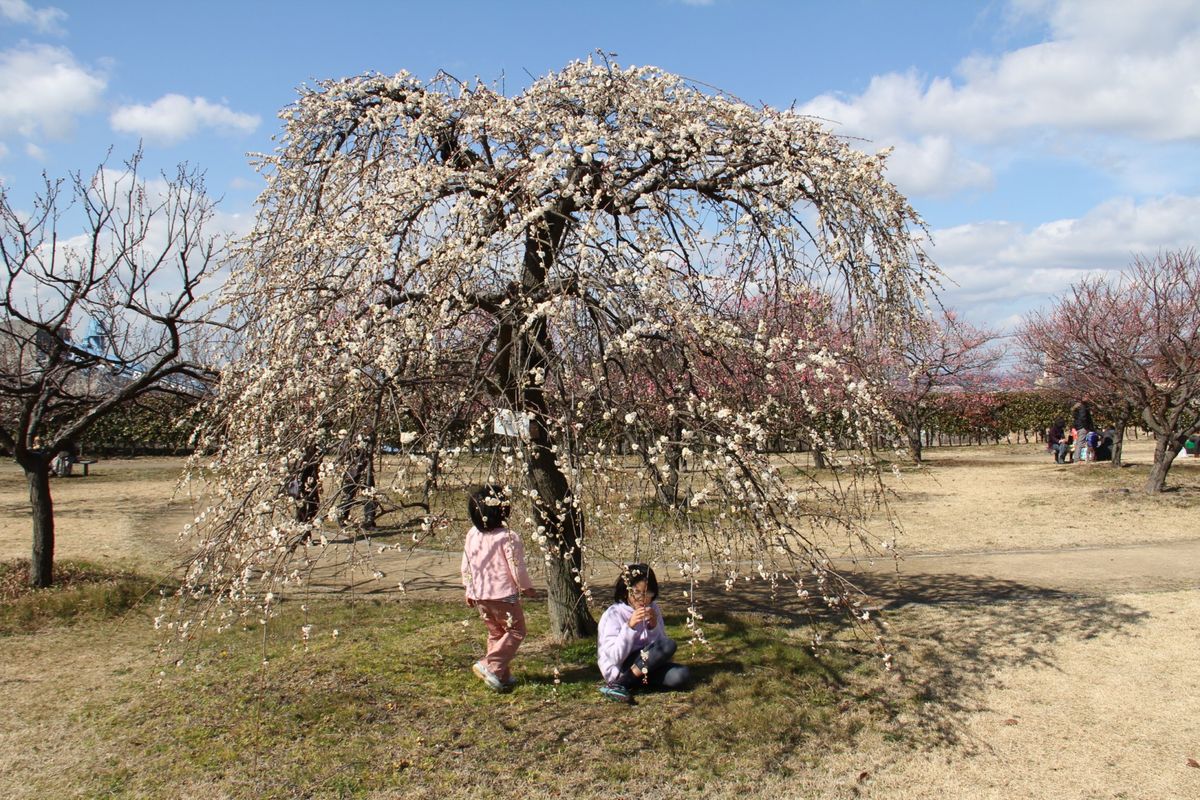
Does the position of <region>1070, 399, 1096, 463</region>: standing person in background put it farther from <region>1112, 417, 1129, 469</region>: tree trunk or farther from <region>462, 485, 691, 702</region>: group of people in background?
<region>462, 485, 691, 702</region>: group of people in background

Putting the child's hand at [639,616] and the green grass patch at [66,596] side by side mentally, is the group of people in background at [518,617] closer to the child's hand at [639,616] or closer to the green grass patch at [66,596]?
the child's hand at [639,616]

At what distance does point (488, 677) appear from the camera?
5004 millimetres

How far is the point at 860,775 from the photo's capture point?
4.11 m

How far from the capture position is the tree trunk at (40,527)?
7.80 meters

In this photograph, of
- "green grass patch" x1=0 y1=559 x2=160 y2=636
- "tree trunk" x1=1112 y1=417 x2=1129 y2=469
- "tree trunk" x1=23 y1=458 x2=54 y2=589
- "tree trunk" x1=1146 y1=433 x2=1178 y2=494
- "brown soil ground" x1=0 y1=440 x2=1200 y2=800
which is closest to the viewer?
"brown soil ground" x1=0 y1=440 x2=1200 y2=800

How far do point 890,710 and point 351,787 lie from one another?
9.90 feet

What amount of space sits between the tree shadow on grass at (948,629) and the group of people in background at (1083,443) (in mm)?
15756

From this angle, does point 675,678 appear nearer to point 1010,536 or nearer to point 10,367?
point 1010,536

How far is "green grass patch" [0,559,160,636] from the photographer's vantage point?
Result: 684cm

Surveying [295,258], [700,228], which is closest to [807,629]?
[700,228]

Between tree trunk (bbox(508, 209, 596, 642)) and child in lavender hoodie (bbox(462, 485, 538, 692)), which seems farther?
child in lavender hoodie (bbox(462, 485, 538, 692))

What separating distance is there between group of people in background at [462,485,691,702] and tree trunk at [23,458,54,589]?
17.1 ft

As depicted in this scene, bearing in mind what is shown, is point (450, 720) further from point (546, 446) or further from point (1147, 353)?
point (1147, 353)

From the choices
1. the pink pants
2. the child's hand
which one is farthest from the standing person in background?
the pink pants
